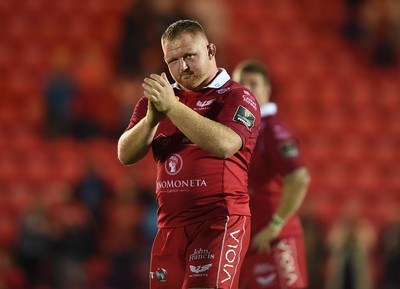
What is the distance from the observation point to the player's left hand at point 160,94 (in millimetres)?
4441

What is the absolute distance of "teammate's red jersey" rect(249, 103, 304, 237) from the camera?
6492 millimetres

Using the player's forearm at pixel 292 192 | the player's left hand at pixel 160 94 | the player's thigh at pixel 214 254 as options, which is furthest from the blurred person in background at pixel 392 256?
the player's left hand at pixel 160 94

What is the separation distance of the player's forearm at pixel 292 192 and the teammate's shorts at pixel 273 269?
28 cm

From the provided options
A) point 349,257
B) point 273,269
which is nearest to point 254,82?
point 273,269

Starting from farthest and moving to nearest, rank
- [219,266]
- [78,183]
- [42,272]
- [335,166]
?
[335,166] < [78,183] < [42,272] < [219,266]

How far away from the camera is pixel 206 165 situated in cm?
469

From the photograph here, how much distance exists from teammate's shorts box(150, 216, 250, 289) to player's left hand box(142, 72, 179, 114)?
26.4 inches

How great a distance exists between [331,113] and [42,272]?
241 inches

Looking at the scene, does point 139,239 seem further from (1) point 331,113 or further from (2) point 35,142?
(1) point 331,113

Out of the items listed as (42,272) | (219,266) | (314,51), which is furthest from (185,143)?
(314,51)

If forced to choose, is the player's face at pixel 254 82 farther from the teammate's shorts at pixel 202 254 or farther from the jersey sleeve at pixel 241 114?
the teammate's shorts at pixel 202 254

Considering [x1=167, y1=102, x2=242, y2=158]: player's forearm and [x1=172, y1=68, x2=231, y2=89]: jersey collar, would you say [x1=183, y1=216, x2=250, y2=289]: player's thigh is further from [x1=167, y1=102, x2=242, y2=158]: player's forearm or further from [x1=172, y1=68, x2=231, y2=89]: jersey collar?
[x1=172, y1=68, x2=231, y2=89]: jersey collar

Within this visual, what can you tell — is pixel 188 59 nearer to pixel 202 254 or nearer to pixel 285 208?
pixel 202 254

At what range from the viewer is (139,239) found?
37.1 ft
